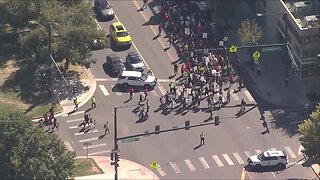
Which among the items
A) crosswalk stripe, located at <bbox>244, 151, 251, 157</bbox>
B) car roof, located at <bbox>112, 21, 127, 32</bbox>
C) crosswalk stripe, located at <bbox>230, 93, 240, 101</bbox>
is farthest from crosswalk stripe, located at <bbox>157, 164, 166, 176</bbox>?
car roof, located at <bbox>112, 21, 127, 32</bbox>

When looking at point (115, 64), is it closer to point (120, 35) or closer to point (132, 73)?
point (132, 73)

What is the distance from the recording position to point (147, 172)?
314 feet

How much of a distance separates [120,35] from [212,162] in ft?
85.7

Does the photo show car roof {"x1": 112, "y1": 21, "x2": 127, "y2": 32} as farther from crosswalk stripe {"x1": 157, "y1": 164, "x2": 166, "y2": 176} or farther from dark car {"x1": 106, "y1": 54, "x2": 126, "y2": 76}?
crosswalk stripe {"x1": 157, "y1": 164, "x2": 166, "y2": 176}

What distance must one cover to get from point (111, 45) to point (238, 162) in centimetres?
2781

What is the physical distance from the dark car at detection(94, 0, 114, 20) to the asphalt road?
→ 1351 centimetres

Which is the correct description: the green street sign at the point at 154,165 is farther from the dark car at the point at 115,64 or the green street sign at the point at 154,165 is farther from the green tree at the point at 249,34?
the green tree at the point at 249,34

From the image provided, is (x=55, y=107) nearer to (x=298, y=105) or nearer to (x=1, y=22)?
(x=1, y=22)

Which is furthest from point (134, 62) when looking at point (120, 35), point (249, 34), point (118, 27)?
point (249, 34)

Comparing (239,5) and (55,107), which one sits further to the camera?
(239,5)

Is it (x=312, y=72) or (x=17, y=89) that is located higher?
(x=312, y=72)

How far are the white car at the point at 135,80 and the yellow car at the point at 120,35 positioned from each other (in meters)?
8.23

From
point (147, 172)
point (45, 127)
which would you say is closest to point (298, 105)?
point (147, 172)

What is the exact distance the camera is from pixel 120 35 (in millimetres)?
116688
